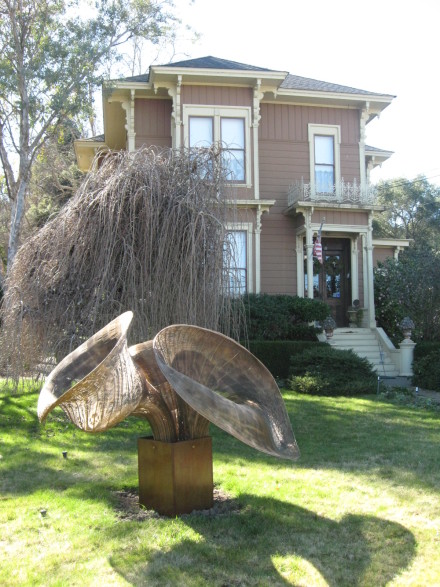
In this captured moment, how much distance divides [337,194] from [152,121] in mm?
6184

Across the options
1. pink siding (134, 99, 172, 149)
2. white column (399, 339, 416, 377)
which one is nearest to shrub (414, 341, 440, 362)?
white column (399, 339, 416, 377)

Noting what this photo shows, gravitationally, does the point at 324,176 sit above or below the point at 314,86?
below

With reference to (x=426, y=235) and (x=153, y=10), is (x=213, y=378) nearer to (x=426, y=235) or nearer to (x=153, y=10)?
(x=153, y=10)

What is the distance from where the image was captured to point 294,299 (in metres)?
18.1

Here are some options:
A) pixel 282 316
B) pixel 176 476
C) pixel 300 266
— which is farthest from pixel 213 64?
pixel 176 476

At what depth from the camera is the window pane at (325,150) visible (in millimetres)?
20516

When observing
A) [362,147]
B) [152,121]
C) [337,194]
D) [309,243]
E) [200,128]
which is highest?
[152,121]

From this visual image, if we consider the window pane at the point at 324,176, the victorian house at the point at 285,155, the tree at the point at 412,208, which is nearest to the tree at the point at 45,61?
the victorian house at the point at 285,155

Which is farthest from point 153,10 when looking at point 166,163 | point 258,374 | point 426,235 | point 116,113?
point 426,235

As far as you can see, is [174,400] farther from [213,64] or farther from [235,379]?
[213,64]

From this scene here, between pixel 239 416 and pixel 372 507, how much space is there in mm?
2080

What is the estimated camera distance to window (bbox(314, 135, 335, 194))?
20.4m

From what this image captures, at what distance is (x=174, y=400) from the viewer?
5918 mm

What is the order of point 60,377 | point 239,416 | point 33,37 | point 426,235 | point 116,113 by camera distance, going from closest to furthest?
point 239,416, point 60,377, point 33,37, point 116,113, point 426,235
